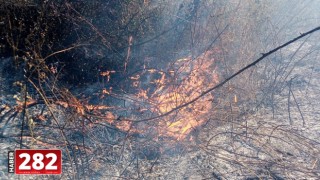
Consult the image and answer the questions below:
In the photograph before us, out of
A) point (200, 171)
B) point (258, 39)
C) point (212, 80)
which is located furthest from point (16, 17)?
point (258, 39)

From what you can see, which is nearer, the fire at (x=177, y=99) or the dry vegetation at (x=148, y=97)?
the dry vegetation at (x=148, y=97)

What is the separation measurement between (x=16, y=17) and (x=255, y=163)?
3.25m

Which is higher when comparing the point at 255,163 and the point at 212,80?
the point at 212,80

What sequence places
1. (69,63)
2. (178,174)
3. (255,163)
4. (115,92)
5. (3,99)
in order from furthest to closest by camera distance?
(69,63) → (115,92) → (3,99) → (255,163) → (178,174)

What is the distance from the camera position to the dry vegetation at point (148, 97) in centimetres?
275

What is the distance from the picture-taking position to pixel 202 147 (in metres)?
2.99

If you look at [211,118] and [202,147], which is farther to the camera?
[211,118]

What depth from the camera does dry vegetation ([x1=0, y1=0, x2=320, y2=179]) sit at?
2750 mm

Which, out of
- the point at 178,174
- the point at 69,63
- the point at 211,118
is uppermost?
the point at 69,63

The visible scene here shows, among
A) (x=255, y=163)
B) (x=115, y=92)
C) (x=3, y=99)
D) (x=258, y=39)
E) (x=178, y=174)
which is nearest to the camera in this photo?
(x=178, y=174)

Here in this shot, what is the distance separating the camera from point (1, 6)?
11.7ft

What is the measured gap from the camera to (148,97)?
3467 mm

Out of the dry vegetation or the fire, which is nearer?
the dry vegetation

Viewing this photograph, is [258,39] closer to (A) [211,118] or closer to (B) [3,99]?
(A) [211,118]
